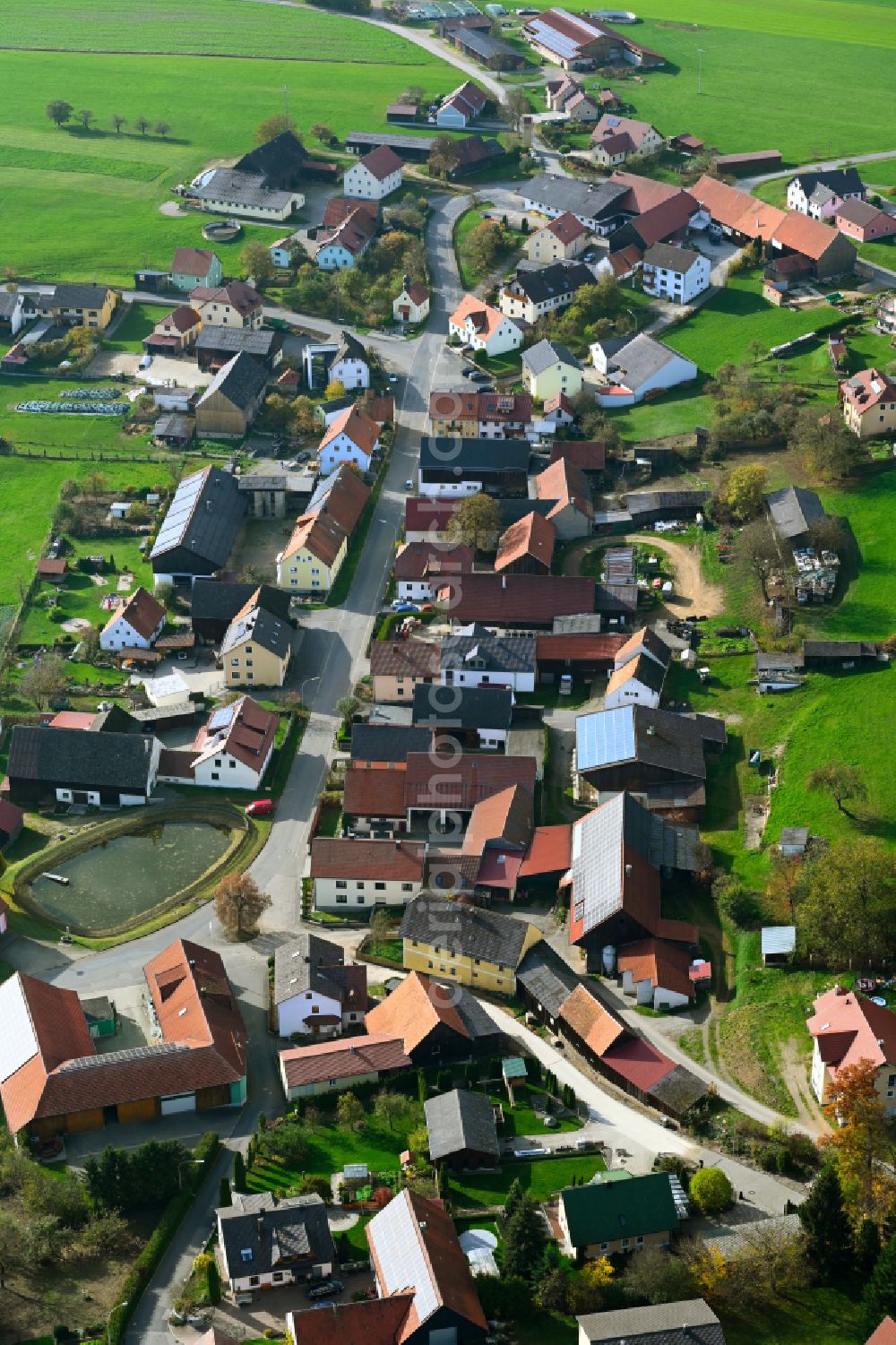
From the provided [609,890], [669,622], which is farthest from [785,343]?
[609,890]

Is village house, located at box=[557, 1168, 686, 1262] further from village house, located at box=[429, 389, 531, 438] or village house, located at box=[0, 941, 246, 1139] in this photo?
village house, located at box=[429, 389, 531, 438]

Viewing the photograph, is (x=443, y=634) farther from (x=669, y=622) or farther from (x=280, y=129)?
(x=280, y=129)

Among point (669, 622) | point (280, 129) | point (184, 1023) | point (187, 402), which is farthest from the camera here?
point (280, 129)

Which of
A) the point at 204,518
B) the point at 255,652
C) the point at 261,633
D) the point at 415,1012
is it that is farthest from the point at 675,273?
the point at 415,1012

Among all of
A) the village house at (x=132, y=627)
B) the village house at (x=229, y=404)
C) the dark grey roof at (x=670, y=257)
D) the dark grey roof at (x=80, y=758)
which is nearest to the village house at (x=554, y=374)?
the dark grey roof at (x=670, y=257)

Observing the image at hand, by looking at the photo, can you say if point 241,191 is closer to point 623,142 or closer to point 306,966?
point 623,142

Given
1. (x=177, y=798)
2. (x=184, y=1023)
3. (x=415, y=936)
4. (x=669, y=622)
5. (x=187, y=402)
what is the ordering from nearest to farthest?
(x=184, y=1023)
(x=415, y=936)
(x=177, y=798)
(x=669, y=622)
(x=187, y=402)

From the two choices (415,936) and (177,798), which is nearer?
(415,936)
